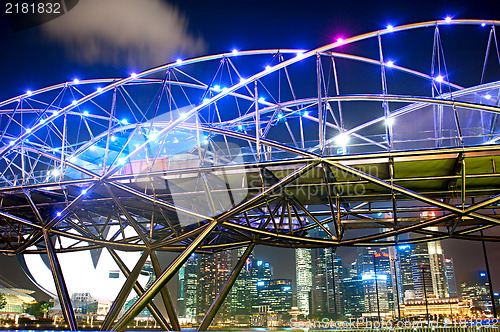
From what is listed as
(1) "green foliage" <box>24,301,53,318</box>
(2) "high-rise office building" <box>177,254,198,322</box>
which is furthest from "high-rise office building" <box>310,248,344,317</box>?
(1) "green foliage" <box>24,301,53,318</box>

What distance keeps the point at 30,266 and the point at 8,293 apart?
2389 cm

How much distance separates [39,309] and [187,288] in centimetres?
6626

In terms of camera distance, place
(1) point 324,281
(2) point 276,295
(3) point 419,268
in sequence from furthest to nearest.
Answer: (3) point 419,268
(1) point 324,281
(2) point 276,295

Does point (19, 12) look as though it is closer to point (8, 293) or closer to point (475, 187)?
point (475, 187)

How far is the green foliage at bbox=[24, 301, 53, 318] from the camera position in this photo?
243 ft

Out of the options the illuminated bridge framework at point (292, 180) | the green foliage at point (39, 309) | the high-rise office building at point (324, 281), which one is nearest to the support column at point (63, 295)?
the illuminated bridge framework at point (292, 180)

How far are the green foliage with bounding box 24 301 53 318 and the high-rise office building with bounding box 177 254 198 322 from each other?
58.2 meters

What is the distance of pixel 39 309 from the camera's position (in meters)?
77.0

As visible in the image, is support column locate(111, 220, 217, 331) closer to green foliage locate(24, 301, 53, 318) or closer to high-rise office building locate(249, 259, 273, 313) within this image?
green foliage locate(24, 301, 53, 318)

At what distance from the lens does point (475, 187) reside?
19391mm

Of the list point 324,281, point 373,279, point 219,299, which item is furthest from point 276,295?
point 219,299

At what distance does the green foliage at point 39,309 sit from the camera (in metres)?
74.2

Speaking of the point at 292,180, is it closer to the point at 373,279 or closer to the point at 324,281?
the point at 373,279

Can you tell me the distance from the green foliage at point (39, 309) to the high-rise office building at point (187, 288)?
58.2m
